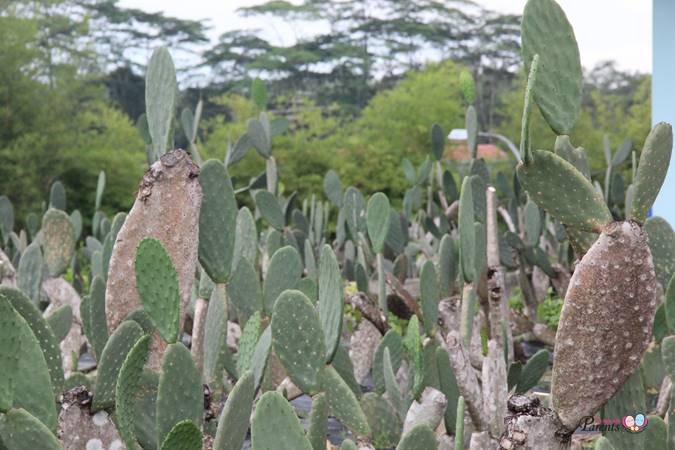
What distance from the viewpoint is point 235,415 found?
1548 mm

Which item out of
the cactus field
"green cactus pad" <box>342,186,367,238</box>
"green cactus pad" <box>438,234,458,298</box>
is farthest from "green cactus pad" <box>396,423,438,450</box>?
"green cactus pad" <box>342,186,367,238</box>

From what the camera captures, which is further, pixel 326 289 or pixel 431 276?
pixel 431 276

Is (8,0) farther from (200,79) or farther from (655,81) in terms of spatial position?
(655,81)

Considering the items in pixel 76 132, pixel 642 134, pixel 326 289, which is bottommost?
pixel 642 134

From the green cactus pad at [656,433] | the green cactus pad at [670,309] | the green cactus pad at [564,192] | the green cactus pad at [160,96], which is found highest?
the green cactus pad at [160,96]

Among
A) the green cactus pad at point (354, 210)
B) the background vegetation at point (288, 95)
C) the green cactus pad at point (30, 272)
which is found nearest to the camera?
the green cactus pad at point (30, 272)

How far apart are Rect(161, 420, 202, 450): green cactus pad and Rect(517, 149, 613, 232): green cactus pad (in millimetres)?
592

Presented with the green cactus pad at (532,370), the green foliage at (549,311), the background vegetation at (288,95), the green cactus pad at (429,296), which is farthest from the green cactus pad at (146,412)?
the background vegetation at (288,95)

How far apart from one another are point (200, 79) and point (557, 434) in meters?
28.7

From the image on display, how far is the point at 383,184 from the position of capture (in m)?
18.9

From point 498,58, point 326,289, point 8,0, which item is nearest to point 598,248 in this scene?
point 326,289

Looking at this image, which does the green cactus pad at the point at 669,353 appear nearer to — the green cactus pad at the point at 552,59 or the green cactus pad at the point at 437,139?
the green cactus pad at the point at 552,59

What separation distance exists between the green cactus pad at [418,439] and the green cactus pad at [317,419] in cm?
23

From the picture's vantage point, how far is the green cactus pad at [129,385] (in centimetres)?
149
